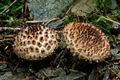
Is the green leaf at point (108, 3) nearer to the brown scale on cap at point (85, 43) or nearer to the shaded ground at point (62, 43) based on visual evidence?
the shaded ground at point (62, 43)

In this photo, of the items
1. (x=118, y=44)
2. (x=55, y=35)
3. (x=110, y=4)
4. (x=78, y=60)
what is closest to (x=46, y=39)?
(x=55, y=35)

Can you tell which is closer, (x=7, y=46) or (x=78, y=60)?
(x=78, y=60)

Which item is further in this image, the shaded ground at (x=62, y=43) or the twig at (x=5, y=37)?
the twig at (x=5, y=37)

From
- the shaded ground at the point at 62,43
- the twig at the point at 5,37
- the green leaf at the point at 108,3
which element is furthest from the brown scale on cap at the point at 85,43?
the green leaf at the point at 108,3

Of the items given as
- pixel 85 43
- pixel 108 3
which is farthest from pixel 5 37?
pixel 108 3

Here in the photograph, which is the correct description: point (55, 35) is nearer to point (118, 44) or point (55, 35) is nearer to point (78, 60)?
point (78, 60)

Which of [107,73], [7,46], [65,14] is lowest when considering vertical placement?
[107,73]

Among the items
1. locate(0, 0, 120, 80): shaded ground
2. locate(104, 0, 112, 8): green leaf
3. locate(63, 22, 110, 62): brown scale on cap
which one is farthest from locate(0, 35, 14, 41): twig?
locate(104, 0, 112, 8): green leaf
